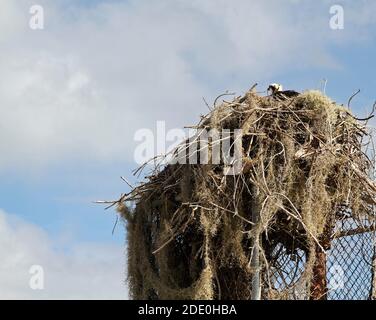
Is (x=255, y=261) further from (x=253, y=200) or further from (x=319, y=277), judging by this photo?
(x=319, y=277)

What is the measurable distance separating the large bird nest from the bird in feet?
0.45

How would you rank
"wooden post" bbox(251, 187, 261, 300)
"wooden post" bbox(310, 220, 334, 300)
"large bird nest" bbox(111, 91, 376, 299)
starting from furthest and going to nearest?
"wooden post" bbox(310, 220, 334, 300)
"large bird nest" bbox(111, 91, 376, 299)
"wooden post" bbox(251, 187, 261, 300)

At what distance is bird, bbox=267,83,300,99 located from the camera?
784 cm

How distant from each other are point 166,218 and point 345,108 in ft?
6.86

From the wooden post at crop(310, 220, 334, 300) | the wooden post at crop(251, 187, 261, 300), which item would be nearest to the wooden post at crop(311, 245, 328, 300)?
the wooden post at crop(310, 220, 334, 300)

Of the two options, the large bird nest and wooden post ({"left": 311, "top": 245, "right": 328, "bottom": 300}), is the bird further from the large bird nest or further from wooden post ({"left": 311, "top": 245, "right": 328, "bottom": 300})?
wooden post ({"left": 311, "top": 245, "right": 328, "bottom": 300})

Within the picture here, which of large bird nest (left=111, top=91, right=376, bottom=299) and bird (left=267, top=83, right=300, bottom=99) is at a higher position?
bird (left=267, top=83, right=300, bottom=99)

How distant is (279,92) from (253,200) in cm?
131

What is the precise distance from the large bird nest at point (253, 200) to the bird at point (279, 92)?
138mm

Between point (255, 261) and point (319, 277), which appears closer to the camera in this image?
point (255, 261)

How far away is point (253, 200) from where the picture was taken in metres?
7.16

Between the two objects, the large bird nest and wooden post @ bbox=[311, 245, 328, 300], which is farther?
wooden post @ bbox=[311, 245, 328, 300]

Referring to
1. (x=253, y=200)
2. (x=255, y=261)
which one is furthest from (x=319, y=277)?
(x=253, y=200)
